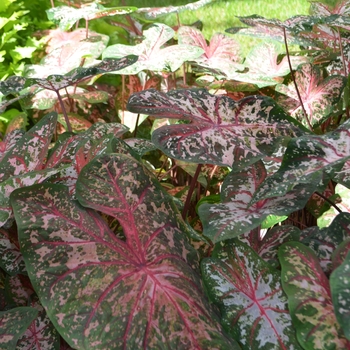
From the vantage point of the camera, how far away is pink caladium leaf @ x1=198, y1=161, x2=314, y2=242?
71 centimetres

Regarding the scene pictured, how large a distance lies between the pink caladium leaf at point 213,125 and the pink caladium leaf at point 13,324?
0.32 meters

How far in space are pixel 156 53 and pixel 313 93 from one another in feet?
1.67

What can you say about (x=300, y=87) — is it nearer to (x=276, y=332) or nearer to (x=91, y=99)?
(x=91, y=99)

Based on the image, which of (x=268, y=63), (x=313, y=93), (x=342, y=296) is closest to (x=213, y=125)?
(x=342, y=296)

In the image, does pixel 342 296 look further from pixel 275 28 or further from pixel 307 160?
pixel 275 28

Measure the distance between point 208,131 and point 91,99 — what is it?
920mm

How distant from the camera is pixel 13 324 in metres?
0.72

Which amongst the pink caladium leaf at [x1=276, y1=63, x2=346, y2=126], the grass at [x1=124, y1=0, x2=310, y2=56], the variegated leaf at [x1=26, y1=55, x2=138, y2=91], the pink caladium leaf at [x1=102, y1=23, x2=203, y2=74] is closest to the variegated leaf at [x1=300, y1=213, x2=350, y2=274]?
the variegated leaf at [x1=26, y1=55, x2=138, y2=91]

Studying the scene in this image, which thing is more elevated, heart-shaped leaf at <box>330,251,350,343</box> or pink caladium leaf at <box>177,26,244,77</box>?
heart-shaped leaf at <box>330,251,350,343</box>

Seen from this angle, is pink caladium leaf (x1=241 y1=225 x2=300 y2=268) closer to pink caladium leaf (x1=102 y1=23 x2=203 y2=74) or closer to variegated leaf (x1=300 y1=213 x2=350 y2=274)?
variegated leaf (x1=300 y1=213 x2=350 y2=274)

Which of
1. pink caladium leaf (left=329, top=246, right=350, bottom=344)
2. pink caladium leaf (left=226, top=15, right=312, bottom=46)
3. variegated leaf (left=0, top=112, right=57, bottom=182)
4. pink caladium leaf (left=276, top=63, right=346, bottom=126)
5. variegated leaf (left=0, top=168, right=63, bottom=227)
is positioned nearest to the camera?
pink caladium leaf (left=329, top=246, right=350, bottom=344)

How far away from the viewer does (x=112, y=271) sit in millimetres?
718

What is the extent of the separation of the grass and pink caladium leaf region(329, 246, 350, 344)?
189 centimetres

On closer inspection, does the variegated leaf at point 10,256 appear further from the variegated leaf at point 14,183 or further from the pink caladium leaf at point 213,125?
the pink caladium leaf at point 213,125
